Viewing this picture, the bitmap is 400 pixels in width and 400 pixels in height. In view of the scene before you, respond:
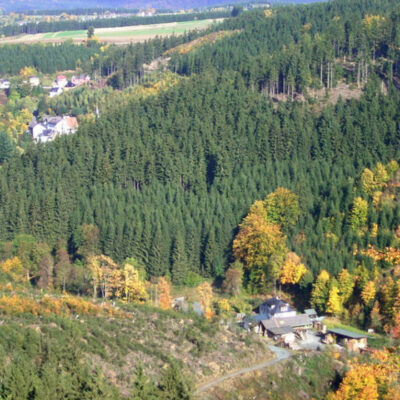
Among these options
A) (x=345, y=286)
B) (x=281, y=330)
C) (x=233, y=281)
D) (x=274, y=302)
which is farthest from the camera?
(x=233, y=281)

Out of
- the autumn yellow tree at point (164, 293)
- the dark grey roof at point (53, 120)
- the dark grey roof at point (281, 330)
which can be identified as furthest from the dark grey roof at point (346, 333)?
the dark grey roof at point (53, 120)

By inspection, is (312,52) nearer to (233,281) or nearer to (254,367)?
(233,281)

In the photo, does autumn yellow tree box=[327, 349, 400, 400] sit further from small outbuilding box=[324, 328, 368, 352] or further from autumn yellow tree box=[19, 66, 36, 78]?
autumn yellow tree box=[19, 66, 36, 78]

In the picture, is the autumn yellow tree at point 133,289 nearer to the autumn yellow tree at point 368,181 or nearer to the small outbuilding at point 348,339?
the small outbuilding at point 348,339

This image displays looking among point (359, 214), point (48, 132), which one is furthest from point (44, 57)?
point (359, 214)

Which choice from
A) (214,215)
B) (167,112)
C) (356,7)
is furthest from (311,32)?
(214,215)

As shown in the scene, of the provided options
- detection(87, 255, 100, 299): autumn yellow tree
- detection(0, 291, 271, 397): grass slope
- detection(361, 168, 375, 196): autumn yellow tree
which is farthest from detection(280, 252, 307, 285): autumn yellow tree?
detection(87, 255, 100, 299): autumn yellow tree

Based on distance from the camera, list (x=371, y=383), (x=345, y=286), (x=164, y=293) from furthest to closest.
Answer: (x=164, y=293) → (x=345, y=286) → (x=371, y=383)

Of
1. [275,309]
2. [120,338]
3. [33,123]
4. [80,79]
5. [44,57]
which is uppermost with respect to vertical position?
[44,57]
